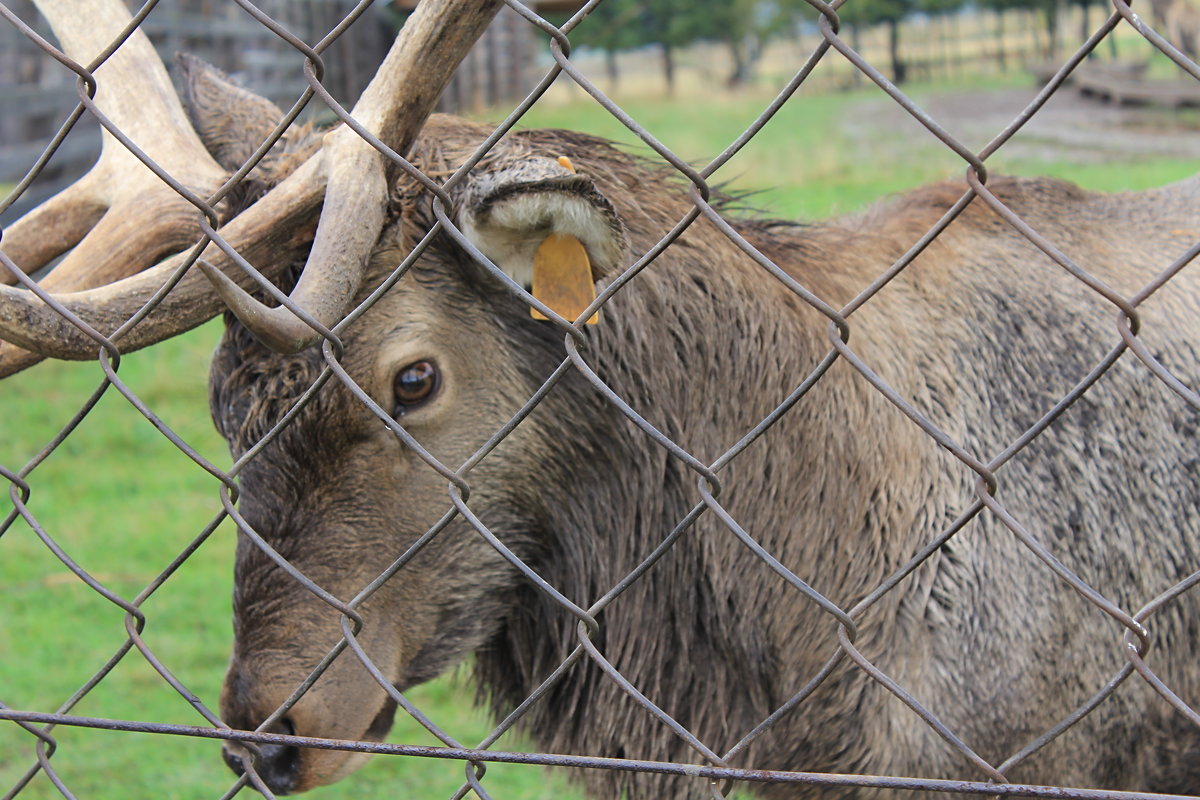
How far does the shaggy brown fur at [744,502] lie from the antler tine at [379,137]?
41 cm

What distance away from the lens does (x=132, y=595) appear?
5508 mm

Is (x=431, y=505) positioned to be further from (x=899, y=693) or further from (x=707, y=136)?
(x=707, y=136)

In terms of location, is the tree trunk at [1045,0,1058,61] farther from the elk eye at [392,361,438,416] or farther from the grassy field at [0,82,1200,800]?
the elk eye at [392,361,438,416]

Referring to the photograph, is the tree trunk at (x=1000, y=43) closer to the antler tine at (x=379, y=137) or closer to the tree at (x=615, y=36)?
the tree at (x=615, y=36)

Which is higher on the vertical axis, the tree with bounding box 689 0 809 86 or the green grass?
the tree with bounding box 689 0 809 86

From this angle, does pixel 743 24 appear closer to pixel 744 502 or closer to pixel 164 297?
pixel 744 502

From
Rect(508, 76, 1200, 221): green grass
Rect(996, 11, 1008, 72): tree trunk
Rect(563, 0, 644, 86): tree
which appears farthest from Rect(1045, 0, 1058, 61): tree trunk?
Rect(508, 76, 1200, 221): green grass

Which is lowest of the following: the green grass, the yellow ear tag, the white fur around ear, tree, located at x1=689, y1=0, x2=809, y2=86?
the yellow ear tag

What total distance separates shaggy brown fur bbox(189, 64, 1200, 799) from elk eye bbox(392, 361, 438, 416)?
0.11 feet

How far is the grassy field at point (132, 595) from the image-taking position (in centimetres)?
405

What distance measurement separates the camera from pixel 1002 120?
18000mm

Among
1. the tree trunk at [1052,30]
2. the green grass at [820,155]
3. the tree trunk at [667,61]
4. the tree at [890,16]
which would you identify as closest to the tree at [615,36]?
the tree trunk at [667,61]

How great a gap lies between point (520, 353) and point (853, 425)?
0.79 m

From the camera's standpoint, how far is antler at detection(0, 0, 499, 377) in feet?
5.91
